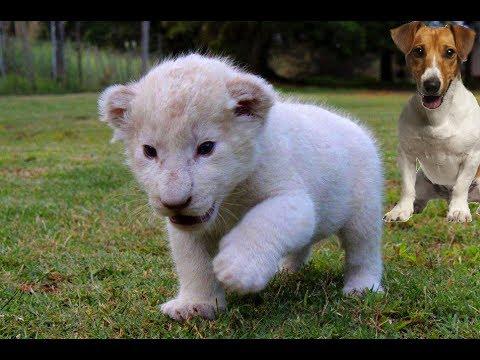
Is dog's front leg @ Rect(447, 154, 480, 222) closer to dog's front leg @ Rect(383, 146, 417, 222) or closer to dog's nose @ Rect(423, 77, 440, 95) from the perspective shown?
dog's front leg @ Rect(383, 146, 417, 222)

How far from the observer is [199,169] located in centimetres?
333

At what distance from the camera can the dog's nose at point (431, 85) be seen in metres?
4.75

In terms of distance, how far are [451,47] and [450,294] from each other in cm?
173

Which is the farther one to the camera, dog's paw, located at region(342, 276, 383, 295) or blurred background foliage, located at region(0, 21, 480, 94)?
blurred background foliage, located at region(0, 21, 480, 94)

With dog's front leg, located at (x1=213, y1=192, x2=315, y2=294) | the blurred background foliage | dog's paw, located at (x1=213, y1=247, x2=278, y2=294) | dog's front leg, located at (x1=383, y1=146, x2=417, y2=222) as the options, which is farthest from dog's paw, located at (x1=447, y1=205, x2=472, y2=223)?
the blurred background foliage

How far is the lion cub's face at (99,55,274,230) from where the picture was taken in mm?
3307

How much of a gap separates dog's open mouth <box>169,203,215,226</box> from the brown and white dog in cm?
197

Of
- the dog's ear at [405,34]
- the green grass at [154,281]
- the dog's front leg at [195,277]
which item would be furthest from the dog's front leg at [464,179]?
the dog's front leg at [195,277]

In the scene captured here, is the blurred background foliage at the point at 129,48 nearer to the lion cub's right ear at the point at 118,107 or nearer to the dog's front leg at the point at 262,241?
the lion cub's right ear at the point at 118,107

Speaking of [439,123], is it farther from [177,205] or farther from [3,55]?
[3,55]

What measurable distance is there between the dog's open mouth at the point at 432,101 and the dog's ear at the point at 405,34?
40 cm

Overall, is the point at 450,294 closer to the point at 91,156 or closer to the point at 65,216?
the point at 65,216

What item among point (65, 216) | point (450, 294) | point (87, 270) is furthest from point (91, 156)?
point (450, 294)

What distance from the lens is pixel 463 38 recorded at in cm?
494
